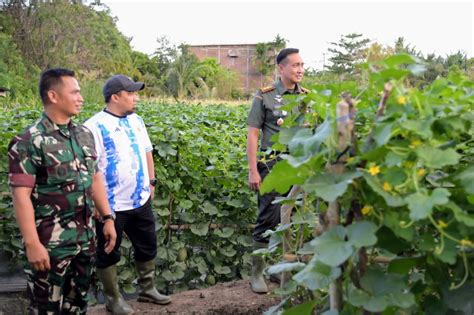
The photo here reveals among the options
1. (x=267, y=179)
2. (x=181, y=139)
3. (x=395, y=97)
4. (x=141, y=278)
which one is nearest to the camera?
(x=395, y=97)

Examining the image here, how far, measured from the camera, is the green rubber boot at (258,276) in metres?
4.72

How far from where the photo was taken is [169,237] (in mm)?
5145

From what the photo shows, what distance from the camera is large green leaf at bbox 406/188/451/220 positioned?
1379 mm

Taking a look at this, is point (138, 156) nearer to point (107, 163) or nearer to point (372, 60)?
point (107, 163)

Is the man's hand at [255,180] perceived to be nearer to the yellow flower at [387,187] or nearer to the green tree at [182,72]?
the yellow flower at [387,187]

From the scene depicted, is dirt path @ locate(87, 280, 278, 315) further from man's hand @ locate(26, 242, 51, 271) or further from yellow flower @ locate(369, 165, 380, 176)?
yellow flower @ locate(369, 165, 380, 176)

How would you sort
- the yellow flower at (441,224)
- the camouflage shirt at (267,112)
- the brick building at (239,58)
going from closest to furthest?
the yellow flower at (441,224) → the camouflage shirt at (267,112) → the brick building at (239,58)

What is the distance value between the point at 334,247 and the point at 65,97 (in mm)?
2251

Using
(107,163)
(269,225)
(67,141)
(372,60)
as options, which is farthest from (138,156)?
(372,60)

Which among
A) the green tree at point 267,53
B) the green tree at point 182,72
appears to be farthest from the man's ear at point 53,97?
the green tree at point 267,53

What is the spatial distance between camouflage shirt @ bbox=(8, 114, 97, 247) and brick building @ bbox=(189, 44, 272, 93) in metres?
49.7

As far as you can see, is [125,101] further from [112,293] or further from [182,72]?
[182,72]

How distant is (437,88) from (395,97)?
161 mm

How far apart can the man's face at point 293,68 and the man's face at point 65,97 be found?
1794 millimetres
